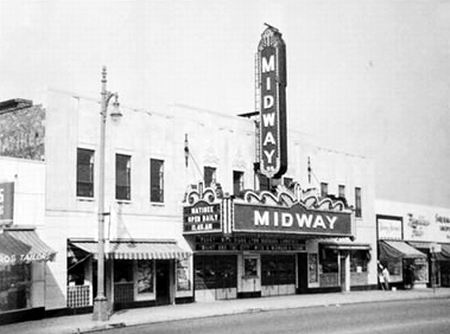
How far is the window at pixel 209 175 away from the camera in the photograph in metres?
32.8

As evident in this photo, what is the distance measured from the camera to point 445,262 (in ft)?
164

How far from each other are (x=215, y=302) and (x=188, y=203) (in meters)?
4.57

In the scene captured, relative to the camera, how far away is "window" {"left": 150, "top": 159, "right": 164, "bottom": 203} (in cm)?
3037

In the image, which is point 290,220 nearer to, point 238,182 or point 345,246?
point 238,182

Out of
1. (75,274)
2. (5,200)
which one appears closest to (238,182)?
(75,274)

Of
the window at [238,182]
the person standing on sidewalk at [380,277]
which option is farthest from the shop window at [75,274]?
the person standing on sidewalk at [380,277]

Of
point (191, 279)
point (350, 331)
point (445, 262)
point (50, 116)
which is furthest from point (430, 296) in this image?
point (50, 116)

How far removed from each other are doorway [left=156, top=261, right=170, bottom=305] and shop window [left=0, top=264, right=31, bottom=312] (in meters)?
6.67

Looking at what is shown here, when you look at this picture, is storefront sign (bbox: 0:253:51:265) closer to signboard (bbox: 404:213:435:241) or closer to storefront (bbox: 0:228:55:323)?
storefront (bbox: 0:228:55:323)

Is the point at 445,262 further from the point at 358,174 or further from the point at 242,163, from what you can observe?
the point at 242,163

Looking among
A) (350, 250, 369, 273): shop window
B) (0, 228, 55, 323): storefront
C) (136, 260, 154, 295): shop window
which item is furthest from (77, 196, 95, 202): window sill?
(350, 250, 369, 273): shop window

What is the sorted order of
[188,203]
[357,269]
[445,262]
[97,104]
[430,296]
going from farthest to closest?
[445,262]
[357,269]
[430,296]
[188,203]
[97,104]

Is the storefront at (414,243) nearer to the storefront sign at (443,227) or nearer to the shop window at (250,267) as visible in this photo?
the storefront sign at (443,227)

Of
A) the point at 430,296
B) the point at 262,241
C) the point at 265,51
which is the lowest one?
the point at 430,296
